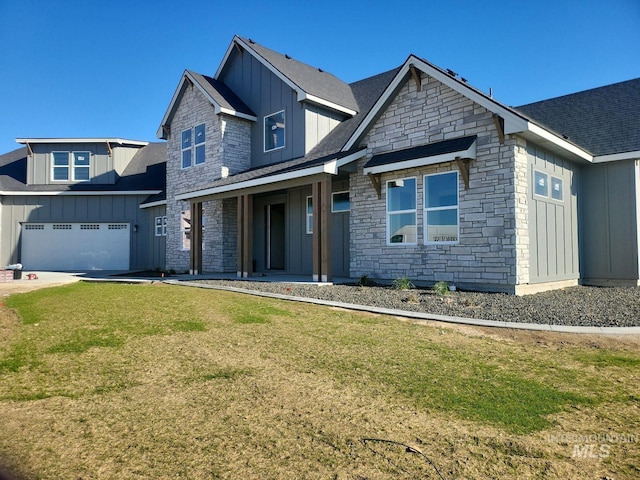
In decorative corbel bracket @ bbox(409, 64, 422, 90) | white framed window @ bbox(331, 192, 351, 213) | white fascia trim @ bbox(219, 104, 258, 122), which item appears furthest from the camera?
white fascia trim @ bbox(219, 104, 258, 122)

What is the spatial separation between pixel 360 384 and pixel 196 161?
50.0 ft

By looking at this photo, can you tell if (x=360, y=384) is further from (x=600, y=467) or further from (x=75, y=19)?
(x=75, y=19)

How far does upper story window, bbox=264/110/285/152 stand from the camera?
52.0ft

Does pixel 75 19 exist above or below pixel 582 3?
above

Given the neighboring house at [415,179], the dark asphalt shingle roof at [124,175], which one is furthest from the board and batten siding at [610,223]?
the dark asphalt shingle roof at [124,175]

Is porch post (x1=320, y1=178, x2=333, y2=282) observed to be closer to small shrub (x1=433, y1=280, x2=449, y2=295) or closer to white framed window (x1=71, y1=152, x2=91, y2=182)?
small shrub (x1=433, y1=280, x2=449, y2=295)

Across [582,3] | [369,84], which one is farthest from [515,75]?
[369,84]

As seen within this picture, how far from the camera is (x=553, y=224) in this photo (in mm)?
10703

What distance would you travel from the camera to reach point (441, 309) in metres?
7.49

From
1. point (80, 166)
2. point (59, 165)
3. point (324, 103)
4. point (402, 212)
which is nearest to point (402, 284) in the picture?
point (402, 212)

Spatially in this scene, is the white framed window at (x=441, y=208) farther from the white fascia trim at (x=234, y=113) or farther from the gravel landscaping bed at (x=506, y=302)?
the white fascia trim at (x=234, y=113)

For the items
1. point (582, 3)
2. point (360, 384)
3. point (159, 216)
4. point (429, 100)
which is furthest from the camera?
point (159, 216)

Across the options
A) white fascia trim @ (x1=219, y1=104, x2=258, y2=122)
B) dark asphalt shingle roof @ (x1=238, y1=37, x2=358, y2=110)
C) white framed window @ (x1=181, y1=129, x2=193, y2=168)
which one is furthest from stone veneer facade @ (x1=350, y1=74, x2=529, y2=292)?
white framed window @ (x1=181, y1=129, x2=193, y2=168)

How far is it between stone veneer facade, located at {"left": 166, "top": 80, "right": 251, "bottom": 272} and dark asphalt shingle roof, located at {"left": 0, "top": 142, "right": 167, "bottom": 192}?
4.75 m
